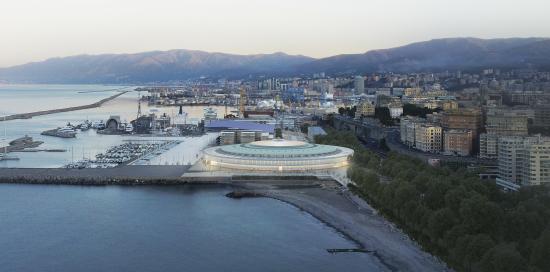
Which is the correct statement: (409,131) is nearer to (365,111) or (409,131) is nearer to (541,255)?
(365,111)

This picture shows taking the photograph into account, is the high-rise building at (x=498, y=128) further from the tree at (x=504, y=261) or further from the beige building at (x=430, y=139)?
the tree at (x=504, y=261)

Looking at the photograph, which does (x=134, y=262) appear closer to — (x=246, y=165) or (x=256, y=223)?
(x=256, y=223)

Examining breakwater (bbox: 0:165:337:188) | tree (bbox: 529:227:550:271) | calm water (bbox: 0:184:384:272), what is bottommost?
calm water (bbox: 0:184:384:272)

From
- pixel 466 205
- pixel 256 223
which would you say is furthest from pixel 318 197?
pixel 466 205

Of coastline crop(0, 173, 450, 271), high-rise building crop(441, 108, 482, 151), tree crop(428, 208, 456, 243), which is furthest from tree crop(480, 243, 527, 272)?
high-rise building crop(441, 108, 482, 151)

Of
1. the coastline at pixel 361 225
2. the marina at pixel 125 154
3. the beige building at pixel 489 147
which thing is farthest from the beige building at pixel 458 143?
the marina at pixel 125 154

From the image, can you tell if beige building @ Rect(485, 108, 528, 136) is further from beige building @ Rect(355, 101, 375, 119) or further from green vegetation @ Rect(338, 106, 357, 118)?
green vegetation @ Rect(338, 106, 357, 118)
